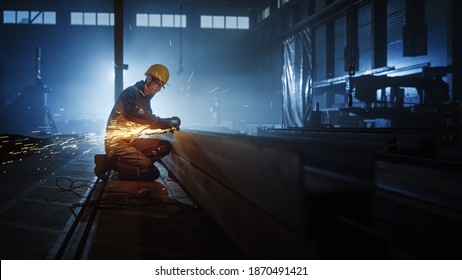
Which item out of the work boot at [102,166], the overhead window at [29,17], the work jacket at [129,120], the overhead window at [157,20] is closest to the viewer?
the work jacket at [129,120]

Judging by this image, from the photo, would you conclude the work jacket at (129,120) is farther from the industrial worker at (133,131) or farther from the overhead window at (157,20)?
the overhead window at (157,20)

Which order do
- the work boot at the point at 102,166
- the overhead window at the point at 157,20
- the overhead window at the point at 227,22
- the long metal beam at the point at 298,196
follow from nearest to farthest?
the long metal beam at the point at 298,196 < the work boot at the point at 102,166 < the overhead window at the point at 157,20 < the overhead window at the point at 227,22

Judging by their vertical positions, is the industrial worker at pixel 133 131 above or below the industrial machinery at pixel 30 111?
below

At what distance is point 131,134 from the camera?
19.3 feet

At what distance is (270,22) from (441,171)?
69.6ft

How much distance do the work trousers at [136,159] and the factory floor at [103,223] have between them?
0.18 meters

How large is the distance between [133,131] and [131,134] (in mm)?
141

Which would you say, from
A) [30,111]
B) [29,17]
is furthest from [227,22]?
[30,111]

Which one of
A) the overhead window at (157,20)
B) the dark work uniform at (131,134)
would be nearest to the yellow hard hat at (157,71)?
the dark work uniform at (131,134)

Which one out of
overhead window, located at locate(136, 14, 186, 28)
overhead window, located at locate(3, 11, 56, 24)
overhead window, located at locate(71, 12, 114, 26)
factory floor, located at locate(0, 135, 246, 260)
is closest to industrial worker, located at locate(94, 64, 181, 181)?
factory floor, located at locate(0, 135, 246, 260)

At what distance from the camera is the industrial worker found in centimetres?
580

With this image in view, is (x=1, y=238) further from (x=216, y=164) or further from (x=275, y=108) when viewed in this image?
(x=275, y=108)

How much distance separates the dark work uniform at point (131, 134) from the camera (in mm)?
5801

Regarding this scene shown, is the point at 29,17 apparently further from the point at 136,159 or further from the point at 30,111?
the point at 136,159
